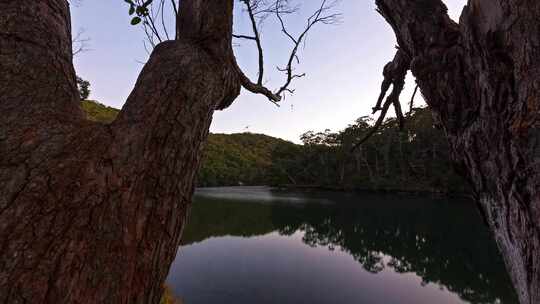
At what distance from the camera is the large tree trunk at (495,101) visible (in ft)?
2.21

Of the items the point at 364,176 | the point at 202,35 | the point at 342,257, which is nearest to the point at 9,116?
the point at 202,35

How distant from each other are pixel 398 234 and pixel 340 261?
649 cm

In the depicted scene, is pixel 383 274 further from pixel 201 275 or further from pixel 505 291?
pixel 201 275

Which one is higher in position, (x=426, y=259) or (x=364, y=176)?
(x=364, y=176)

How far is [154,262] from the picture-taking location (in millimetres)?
685

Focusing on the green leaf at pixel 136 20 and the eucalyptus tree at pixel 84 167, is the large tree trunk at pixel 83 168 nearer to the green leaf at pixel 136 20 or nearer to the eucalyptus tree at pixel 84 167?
the eucalyptus tree at pixel 84 167

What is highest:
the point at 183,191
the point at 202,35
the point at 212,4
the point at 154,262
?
the point at 212,4

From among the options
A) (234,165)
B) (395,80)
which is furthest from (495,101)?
(234,165)

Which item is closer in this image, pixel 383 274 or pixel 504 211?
pixel 504 211

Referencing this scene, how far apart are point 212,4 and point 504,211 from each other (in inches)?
46.3

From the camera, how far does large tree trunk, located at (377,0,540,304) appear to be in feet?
2.21

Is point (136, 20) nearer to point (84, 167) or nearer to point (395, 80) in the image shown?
point (84, 167)

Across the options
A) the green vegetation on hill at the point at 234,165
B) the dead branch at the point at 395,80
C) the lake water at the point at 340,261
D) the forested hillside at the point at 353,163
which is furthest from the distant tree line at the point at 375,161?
the dead branch at the point at 395,80

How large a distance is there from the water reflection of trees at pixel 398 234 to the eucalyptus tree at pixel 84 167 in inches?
440
